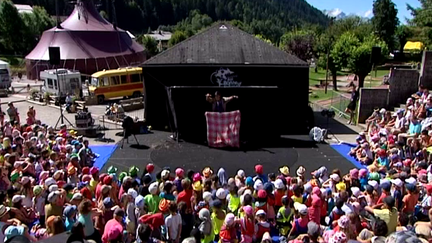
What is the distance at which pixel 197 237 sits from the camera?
5.39 meters

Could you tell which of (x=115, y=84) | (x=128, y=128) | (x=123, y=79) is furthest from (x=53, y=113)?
(x=128, y=128)

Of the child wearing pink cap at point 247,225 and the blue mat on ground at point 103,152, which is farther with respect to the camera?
the blue mat on ground at point 103,152

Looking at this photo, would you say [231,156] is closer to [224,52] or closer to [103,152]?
[103,152]

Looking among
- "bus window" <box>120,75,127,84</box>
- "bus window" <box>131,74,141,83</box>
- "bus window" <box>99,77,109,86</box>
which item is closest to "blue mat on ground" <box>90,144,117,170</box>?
"bus window" <box>99,77,109,86</box>

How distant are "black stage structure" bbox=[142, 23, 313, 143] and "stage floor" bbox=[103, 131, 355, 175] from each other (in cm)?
101

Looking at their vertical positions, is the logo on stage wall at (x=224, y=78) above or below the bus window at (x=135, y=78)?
above

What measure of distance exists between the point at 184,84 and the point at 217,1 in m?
153

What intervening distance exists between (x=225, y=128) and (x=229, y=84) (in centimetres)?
277

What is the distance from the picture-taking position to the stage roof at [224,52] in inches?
620

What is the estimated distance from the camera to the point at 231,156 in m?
12.8

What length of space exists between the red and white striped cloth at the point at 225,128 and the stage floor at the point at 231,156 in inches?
13.7

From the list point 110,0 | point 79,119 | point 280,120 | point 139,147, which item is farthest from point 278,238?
point 110,0

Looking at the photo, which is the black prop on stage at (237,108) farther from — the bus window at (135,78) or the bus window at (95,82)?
the bus window at (135,78)

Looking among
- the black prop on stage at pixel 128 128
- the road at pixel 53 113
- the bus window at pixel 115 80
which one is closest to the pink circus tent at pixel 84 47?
the road at pixel 53 113
